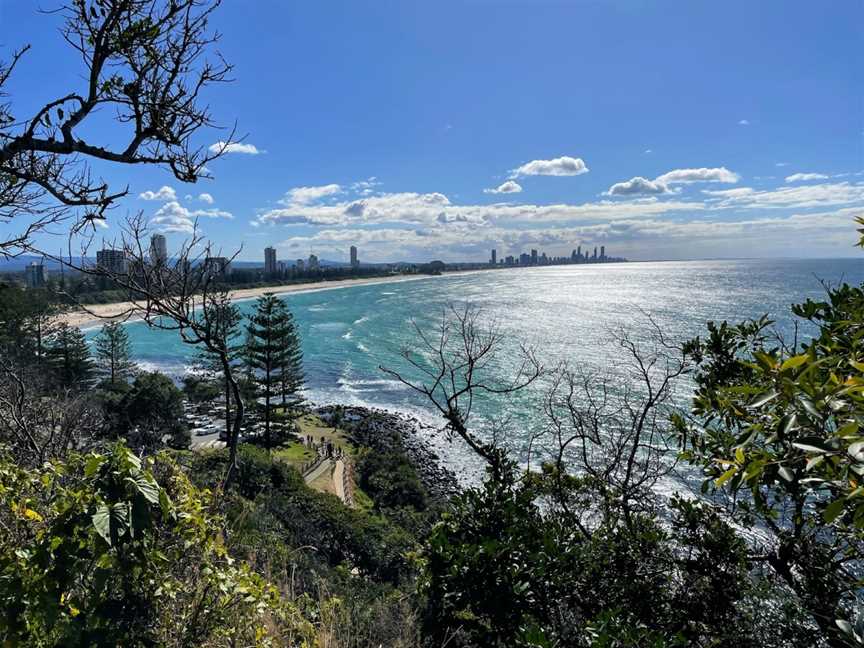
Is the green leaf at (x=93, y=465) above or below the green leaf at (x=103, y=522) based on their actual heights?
above

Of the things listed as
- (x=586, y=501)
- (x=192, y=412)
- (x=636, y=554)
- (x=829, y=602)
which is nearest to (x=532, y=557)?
(x=636, y=554)

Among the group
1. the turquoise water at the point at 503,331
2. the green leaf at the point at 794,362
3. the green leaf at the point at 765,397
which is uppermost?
the green leaf at the point at 794,362

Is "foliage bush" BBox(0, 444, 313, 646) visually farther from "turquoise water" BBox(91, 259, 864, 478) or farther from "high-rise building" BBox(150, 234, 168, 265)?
"turquoise water" BBox(91, 259, 864, 478)

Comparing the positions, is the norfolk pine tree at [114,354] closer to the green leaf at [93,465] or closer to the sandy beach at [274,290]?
the sandy beach at [274,290]

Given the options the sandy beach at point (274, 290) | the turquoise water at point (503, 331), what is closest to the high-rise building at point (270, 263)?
the sandy beach at point (274, 290)

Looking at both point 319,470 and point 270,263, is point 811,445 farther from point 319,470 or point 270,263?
point 270,263

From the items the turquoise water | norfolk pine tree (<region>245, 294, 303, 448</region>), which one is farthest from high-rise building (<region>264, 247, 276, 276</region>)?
norfolk pine tree (<region>245, 294, 303, 448</region>)

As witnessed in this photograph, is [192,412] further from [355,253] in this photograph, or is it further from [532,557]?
[355,253]
